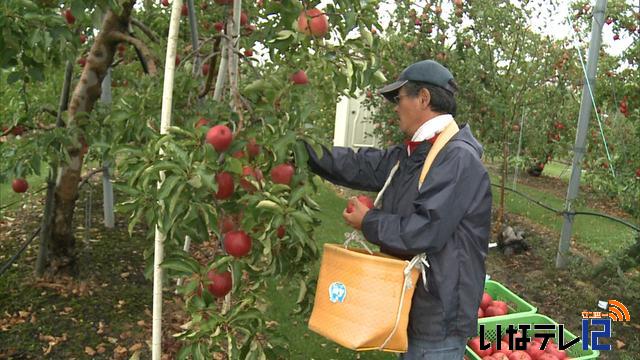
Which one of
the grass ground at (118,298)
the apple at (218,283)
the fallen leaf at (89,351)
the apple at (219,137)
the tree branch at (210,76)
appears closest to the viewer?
the apple at (219,137)

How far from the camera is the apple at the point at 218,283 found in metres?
1.69

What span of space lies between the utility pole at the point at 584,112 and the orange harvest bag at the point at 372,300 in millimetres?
3583

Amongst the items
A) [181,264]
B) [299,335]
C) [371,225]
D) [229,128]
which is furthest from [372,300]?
[299,335]

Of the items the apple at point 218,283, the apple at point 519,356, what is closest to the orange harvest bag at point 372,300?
the apple at point 218,283

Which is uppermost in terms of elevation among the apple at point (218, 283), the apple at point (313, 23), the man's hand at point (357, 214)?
the apple at point (313, 23)

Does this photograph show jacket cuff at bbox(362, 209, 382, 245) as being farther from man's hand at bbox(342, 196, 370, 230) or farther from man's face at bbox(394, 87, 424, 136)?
man's face at bbox(394, 87, 424, 136)

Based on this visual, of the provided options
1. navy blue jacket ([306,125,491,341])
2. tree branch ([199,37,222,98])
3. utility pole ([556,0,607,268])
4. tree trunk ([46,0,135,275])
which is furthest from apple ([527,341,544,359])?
tree trunk ([46,0,135,275])

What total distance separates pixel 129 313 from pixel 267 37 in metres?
2.43

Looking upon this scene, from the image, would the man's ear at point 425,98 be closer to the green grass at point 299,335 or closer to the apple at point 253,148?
the apple at point 253,148

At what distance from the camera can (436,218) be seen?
5.98ft

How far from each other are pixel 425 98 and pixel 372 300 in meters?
0.80

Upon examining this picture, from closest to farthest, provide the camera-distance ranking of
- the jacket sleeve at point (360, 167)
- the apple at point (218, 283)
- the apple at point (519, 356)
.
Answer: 1. the apple at point (218, 283)
2. the jacket sleeve at point (360, 167)
3. the apple at point (519, 356)

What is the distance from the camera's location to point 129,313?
3639 millimetres

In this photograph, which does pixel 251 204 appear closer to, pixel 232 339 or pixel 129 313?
pixel 232 339
